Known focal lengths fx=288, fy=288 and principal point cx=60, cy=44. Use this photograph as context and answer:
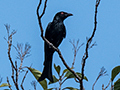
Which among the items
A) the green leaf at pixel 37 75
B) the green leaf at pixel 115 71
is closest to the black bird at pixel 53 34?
the green leaf at pixel 37 75

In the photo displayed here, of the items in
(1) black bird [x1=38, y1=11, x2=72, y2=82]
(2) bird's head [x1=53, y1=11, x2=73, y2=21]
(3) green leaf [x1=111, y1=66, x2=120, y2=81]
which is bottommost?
(3) green leaf [x1=111, y1=66, x2=120, y2=81]

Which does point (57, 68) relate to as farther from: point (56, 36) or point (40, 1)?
point (56, 36)

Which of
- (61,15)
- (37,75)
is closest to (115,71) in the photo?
(37,75)

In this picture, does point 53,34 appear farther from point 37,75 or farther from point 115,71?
point 115,71

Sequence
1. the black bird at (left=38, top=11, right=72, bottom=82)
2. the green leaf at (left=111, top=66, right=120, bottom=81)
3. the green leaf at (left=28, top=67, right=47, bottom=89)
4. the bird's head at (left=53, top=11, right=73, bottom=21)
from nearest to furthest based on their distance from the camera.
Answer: the green leaf at (left=111, top=66, right=120, bottom=81) → the green leaf at (left=28, top=67, right=47, bottom=89) → the black bird at (left=38, top=11, right=72, bottom=82) → the bird's head at (left=53, top=11, right=73, bottom=21)

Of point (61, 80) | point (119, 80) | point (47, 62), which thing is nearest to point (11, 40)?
point (61, 80)

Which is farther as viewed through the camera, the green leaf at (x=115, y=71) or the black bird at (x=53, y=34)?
the black bird at (x=53, y=34)

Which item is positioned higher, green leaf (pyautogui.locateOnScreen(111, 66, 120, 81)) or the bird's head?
the bird's head

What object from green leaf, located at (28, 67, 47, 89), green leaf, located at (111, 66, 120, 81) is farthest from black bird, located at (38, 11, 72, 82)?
green leaf, located at (111, 66, 120, 81)

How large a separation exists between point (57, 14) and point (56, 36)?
716 millimetres

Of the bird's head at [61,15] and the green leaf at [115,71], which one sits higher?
the bird's head at [61,15]

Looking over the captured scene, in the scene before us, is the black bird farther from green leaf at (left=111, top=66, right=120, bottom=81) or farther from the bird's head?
green leaf at (left=111, top=66, right=120, bottom=81)

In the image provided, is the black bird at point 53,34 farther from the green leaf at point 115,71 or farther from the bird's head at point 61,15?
the green leaf at point 115,71

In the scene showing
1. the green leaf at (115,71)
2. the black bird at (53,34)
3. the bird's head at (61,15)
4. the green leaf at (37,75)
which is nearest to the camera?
the green leaf at (115,71)
